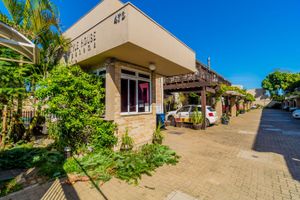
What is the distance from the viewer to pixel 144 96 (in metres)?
7.18

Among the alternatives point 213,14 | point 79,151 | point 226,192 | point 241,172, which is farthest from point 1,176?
point 213,14

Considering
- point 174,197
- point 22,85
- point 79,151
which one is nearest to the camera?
point 174,197

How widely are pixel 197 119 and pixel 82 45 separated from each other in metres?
8.79

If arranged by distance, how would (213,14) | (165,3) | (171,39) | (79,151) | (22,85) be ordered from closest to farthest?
(79,151) → (171,39) → (22,85) → (165,3) → (213,14)

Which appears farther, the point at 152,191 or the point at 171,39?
the point at 171,39

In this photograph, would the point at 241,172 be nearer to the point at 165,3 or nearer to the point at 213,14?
the point at 165,3

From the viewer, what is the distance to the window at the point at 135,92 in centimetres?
616

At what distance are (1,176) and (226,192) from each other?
5553mm

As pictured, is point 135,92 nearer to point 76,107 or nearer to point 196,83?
point 76,107

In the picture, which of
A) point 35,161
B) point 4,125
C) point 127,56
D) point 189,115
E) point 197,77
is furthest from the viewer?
point 189,115

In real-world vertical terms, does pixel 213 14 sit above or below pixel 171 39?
above

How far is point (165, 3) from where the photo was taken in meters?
10.9

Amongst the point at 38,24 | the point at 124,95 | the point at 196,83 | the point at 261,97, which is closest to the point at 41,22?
the point at 38,24

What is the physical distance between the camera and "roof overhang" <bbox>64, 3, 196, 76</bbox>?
167 inches
